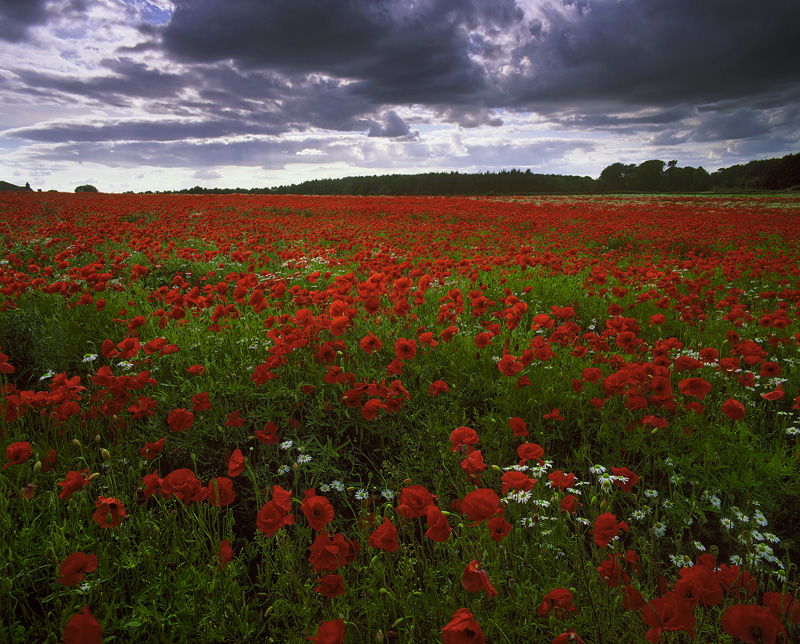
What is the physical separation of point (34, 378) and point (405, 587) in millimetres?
4637

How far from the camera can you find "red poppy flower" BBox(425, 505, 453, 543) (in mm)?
1510

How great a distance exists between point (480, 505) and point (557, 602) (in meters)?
0.53

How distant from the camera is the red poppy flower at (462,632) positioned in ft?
3.97

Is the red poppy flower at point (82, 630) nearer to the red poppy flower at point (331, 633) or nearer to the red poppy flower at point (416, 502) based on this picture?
the red poppy flower at point (331, 633)

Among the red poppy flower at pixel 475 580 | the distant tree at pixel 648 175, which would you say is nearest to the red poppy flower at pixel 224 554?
the red poppy flower at pixel 475 580

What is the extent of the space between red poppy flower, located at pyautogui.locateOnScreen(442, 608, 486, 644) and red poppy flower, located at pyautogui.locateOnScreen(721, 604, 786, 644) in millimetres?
634

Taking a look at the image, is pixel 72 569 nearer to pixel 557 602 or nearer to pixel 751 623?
pixel 557 602

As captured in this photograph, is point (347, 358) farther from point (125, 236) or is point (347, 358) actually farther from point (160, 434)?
point (125, 236)

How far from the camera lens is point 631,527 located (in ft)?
8.49

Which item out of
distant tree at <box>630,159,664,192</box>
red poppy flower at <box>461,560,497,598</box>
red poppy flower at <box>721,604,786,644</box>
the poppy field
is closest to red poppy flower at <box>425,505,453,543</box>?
the poppy field

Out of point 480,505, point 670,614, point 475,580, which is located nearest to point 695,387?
point 670,614

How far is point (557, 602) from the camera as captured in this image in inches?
63.9

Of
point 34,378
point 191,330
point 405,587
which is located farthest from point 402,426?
point 34,378

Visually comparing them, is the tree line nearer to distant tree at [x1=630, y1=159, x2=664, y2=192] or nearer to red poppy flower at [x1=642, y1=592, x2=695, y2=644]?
distant tree at [x1=630, y1=159, x2=664, y2=192]
